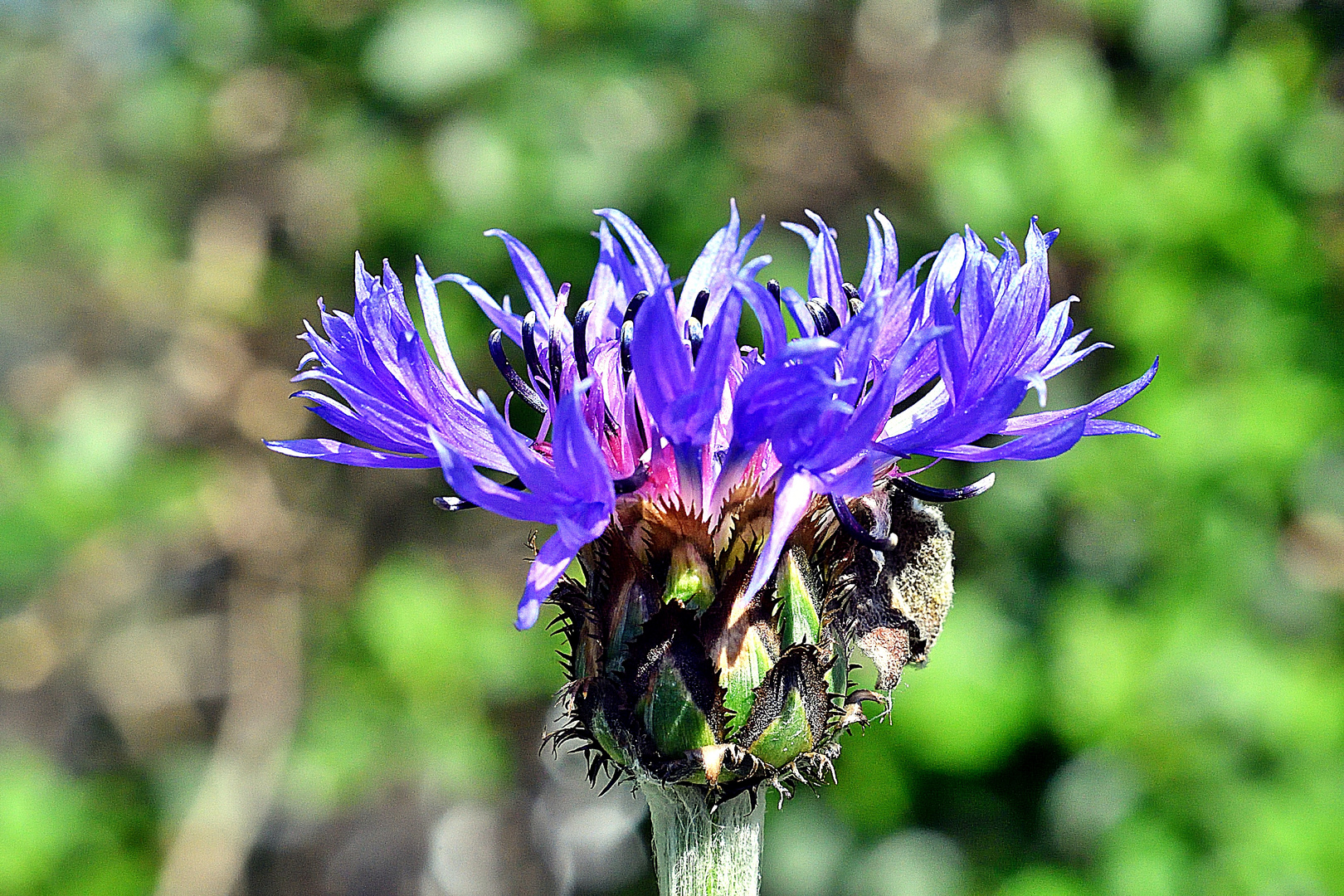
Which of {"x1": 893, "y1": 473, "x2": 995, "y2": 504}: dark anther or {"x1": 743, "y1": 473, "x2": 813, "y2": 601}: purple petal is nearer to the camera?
{"x1": 743, "y1": 473, "x2": 813, "y2": 601}: purple petal

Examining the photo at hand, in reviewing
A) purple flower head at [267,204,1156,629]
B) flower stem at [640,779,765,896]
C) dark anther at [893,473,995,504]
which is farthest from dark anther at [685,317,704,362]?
flower stem at [640,779,765,896]

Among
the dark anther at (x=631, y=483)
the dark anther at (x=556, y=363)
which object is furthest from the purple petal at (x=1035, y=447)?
the dark anther at (x=556, y=363)

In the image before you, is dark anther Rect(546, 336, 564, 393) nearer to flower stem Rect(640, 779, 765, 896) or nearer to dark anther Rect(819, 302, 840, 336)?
dark anther Rect(819, 302, 840, 336)

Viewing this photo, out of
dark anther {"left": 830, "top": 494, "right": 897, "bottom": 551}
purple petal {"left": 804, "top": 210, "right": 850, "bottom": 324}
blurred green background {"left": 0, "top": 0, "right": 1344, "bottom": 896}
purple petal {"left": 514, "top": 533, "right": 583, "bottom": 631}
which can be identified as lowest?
blurred green background {"left": 0, "top": 0, "right": 1344, "bottom": 896}

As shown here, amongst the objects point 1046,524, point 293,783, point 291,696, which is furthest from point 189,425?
point 1046,524

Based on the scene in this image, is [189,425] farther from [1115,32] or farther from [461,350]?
[1115,32]

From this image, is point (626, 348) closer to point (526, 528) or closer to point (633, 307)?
point (633, 307)

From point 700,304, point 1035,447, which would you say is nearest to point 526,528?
point 700,304
